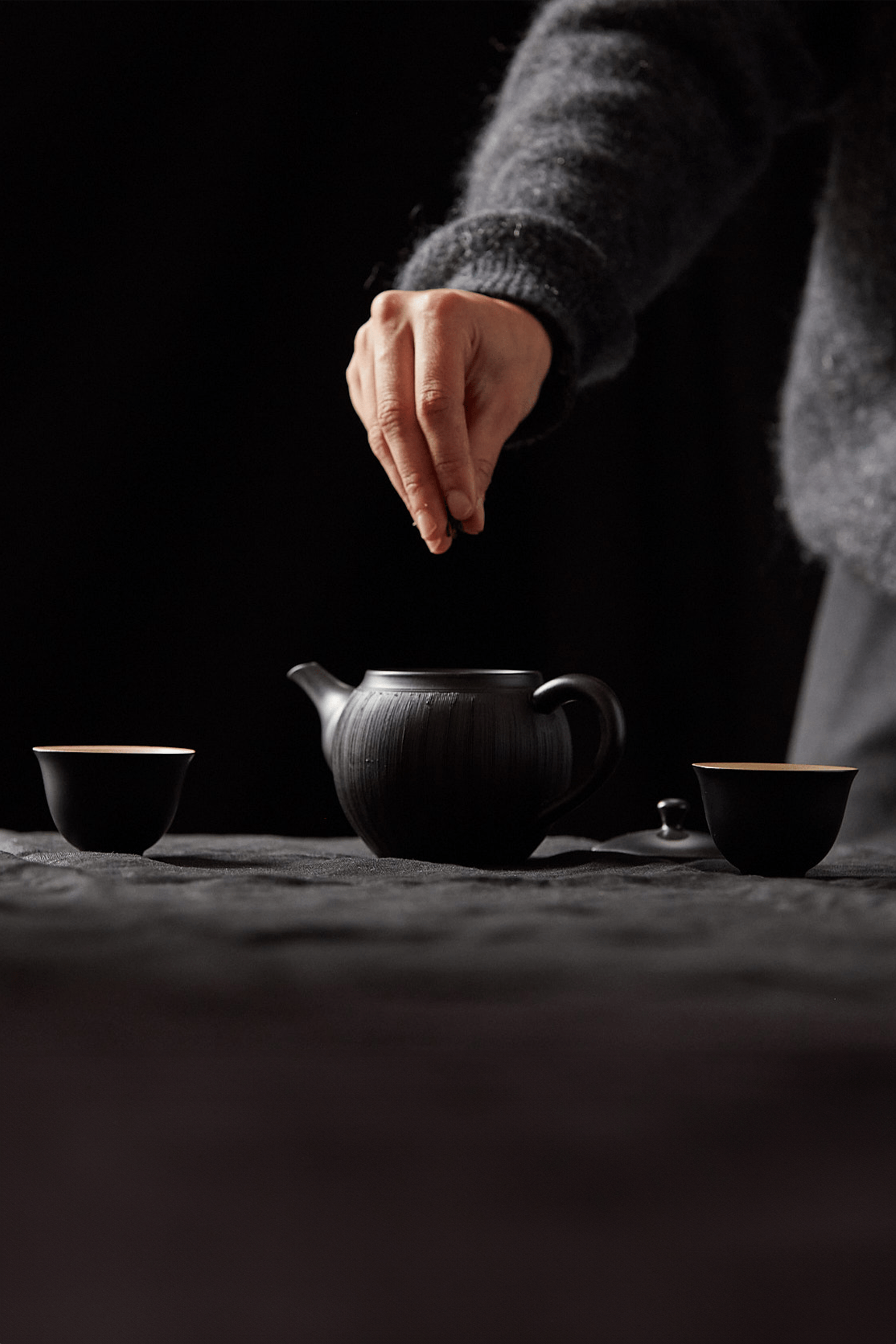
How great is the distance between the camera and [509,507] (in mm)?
1819

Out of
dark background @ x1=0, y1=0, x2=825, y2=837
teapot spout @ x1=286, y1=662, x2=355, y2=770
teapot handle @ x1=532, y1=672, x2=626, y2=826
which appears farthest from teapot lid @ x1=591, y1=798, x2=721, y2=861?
dark background @ x1=0, y1=0, x2=825, y2=837

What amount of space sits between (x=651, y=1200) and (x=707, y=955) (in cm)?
9

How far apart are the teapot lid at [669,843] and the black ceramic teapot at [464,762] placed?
6 cm

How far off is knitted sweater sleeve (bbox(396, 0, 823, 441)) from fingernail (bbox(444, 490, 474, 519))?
155mm

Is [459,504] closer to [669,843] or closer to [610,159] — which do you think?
[669,843]

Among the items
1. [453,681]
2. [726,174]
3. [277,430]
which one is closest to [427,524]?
[453,681]

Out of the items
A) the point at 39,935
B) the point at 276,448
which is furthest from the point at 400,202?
the point at 39,935

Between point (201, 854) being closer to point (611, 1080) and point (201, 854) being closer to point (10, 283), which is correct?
point (611, 1080)

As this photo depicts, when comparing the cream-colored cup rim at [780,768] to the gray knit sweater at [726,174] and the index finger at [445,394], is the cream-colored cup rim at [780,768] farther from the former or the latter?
the gray knit sweater at [726,174]

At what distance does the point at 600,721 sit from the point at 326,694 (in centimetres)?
17

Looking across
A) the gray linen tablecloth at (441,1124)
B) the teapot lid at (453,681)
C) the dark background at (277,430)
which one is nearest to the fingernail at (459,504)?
the teapot lid at (453,681)

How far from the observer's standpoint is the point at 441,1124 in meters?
0.26

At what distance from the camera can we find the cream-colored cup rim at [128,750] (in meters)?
0.61

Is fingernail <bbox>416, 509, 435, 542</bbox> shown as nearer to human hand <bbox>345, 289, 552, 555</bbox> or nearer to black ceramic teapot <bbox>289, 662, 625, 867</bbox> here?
human hand <bbox>345, 289, 552, 555</bbox>
